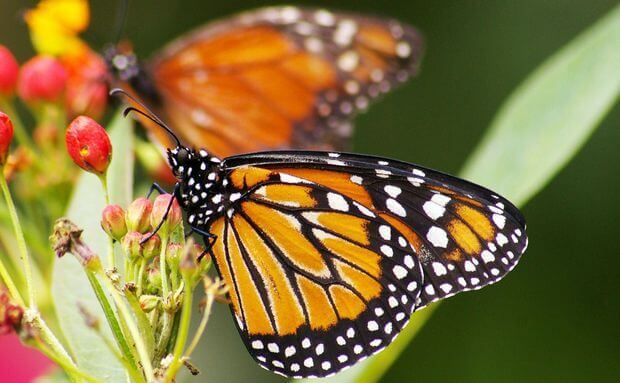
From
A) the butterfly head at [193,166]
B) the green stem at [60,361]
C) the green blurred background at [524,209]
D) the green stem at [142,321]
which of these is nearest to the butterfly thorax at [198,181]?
the butterfly head at [193,166]

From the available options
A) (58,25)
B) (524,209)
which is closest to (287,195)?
(58,25)

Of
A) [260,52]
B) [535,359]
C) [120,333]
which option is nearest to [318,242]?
[120,333]

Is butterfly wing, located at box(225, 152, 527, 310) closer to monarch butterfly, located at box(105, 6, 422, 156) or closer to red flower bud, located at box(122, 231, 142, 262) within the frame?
red flower bud, located at box(122, 231, 142, 262)

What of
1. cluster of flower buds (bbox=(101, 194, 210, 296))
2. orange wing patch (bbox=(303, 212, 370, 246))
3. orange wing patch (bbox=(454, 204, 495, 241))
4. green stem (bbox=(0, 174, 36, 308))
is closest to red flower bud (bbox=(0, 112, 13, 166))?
green stem (bbox=(0, 174, 36, 308))

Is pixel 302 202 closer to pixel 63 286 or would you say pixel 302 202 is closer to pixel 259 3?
pixel 63 286

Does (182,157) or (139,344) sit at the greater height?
(182,157)

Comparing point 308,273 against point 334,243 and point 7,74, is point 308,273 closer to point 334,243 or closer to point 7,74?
point 334,243
